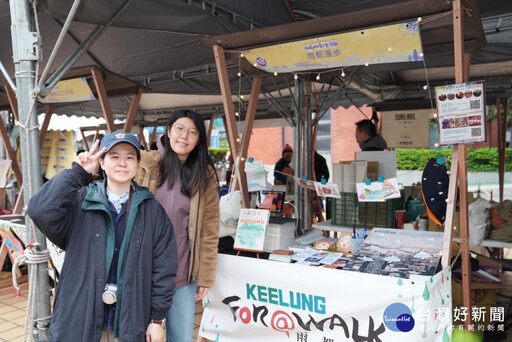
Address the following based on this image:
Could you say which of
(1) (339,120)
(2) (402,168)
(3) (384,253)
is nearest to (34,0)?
(3) (384,253)

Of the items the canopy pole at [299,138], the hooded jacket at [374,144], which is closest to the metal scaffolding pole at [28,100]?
the canopy pole at [299,138]

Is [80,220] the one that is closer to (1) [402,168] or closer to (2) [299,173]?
(2) [299,173]

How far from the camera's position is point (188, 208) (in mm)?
2150

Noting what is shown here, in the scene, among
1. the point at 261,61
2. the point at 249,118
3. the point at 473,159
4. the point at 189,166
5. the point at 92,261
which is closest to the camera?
the point at 92,261

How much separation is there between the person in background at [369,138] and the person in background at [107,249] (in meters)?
3.23

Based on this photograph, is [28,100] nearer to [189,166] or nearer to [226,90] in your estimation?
[189,166]

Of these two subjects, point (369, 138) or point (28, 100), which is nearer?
point (28, 100)

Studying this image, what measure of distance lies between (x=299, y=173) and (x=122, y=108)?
482 centimetres

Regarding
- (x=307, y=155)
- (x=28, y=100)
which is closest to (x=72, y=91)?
(x=28, y=100)

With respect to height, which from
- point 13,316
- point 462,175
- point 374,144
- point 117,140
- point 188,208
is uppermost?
point 374,144

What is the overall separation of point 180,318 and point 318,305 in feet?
2.63

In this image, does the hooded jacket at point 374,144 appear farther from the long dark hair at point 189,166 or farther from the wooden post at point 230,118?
the long dark hair at point 189,166

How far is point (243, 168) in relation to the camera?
310 cm

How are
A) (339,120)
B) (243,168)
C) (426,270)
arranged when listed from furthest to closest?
1. (339,120)
2. (243,168)
3. (426,270)
